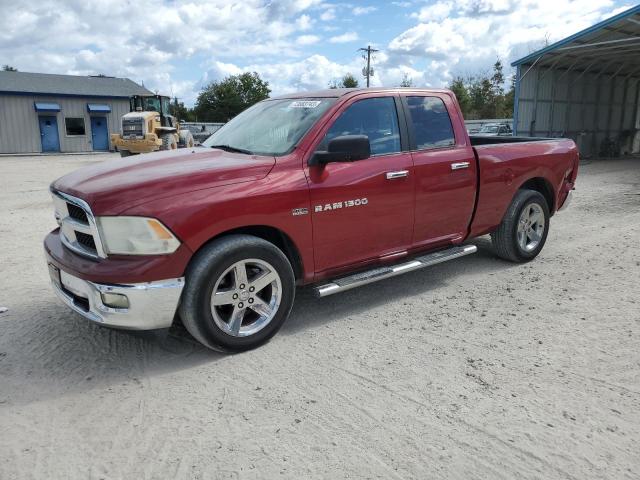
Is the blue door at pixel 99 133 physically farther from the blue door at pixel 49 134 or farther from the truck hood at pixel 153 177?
the truck hood at pixel 153 177

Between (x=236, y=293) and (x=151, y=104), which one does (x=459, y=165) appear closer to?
(x=236, y=293)

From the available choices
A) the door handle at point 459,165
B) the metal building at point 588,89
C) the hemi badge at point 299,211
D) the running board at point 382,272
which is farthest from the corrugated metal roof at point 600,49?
the hemi badge at point 299,211

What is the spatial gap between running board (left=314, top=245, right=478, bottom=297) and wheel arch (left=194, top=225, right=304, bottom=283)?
0.23 m

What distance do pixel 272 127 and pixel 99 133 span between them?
1406 inches

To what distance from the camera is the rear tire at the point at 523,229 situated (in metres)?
5.75

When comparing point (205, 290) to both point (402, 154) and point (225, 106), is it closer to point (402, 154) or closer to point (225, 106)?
point (402, 154)

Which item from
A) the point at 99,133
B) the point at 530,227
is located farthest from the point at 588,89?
the point at 99,133

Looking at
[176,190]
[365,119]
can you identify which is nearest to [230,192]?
[176,190]

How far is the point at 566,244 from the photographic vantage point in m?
6.87

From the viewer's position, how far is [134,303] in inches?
131

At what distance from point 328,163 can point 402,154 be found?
2.92 ft

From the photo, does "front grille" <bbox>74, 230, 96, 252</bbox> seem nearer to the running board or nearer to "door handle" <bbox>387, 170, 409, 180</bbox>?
the running board

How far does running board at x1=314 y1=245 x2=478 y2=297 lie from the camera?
13.6 feet

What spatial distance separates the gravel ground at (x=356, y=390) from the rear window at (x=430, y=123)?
1478 millimetres
